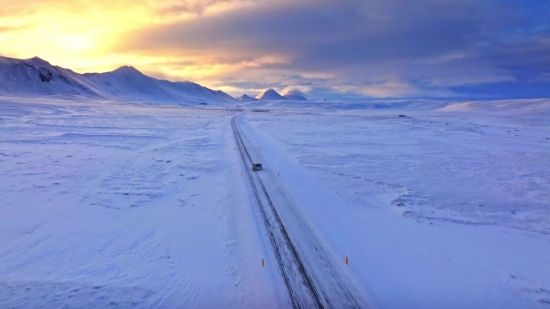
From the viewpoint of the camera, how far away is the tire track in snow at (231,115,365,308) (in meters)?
6.75

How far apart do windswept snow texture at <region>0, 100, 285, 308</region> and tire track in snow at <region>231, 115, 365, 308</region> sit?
0.42 meters

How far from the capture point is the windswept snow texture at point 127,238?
6.92 m

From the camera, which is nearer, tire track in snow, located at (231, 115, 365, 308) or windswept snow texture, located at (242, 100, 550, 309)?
tire track in snow, located at (231, 115, 365, 308)

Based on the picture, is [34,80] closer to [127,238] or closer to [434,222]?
[127,238]

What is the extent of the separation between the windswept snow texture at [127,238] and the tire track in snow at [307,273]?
0.42m

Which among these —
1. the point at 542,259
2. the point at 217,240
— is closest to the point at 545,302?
the point at 542,259

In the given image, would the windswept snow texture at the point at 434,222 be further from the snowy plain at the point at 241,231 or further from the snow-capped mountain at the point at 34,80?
the snow-capped mountain at the point at 34,80

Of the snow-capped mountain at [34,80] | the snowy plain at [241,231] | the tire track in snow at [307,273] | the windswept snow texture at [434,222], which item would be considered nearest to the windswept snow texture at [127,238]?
the snowy plain at [241,231]

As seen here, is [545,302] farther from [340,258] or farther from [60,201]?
[60,201]

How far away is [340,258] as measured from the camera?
848 centimetres

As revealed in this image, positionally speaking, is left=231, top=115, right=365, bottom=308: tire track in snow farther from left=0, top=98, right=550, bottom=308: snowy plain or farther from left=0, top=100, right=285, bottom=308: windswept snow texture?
left=0, top=100, right=285, bottom=308: windswept snow texture

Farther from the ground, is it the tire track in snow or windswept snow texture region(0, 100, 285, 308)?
the tire track in snow

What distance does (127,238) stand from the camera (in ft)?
30.8

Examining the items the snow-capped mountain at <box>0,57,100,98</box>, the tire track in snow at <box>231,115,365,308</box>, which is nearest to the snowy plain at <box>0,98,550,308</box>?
the tire track in snow at <box>231,115,365,308</box>
